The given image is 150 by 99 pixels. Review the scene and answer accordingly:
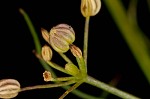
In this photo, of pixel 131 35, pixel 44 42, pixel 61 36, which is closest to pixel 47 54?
pixel 61 36

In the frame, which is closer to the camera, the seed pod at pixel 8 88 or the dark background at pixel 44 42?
the seed pod at pixel 8 88

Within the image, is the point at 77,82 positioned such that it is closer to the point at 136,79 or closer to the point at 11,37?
the point at 136,79

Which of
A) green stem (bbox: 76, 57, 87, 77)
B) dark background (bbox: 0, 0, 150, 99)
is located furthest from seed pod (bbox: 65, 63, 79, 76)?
dark background (bbox: 0, 0, 150, 99)

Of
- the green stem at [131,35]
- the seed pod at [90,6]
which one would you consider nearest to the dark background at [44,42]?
the green stem at [131,35]

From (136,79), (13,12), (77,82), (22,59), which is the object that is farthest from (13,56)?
(77,82)

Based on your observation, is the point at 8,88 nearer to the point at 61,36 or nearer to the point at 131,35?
the point at 61,36

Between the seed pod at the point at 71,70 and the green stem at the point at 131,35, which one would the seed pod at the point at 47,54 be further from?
Answer: the green stem at the point at 131,35

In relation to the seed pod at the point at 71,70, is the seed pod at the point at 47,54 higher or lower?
higher
